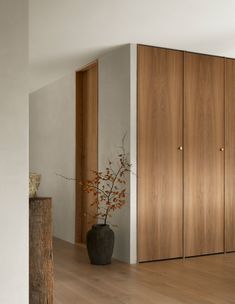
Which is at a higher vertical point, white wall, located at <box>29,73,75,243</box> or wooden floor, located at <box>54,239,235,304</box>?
white wall, located at <box>29,73,75,243</box>

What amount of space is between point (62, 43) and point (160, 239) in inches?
93.5

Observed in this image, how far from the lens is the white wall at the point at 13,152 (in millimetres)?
2348

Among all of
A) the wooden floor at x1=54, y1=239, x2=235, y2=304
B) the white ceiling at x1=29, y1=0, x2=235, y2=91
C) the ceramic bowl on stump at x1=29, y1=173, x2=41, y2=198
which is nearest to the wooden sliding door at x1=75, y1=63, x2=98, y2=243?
the white ceiling at x1=29, y1=0, x2=235, y2=91

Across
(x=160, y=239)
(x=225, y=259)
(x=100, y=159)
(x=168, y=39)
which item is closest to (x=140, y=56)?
(x=168, y=39)

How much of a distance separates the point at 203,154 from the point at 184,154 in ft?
0.93

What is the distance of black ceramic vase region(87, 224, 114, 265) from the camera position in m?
4.81

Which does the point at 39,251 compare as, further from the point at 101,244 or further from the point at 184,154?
the point at 184,154

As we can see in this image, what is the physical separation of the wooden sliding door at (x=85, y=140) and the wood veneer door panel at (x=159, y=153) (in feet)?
3.48

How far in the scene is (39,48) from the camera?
507 centimetres

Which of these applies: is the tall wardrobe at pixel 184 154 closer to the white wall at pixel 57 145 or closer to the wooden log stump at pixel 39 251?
the white wall at pixel 57 145

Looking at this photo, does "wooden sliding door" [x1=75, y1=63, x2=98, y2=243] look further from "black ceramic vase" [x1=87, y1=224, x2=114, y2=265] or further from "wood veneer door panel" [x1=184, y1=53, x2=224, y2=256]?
"wood veneer door panel" [x1=184, y1=53, x2=224, y2=256]

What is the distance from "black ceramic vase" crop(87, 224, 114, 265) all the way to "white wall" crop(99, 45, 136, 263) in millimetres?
193

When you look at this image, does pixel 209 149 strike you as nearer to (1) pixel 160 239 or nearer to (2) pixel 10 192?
(1) pixel 160 239

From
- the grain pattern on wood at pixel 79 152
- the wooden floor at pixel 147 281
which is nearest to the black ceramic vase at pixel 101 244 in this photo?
the wooden floor at pixel 147 281
